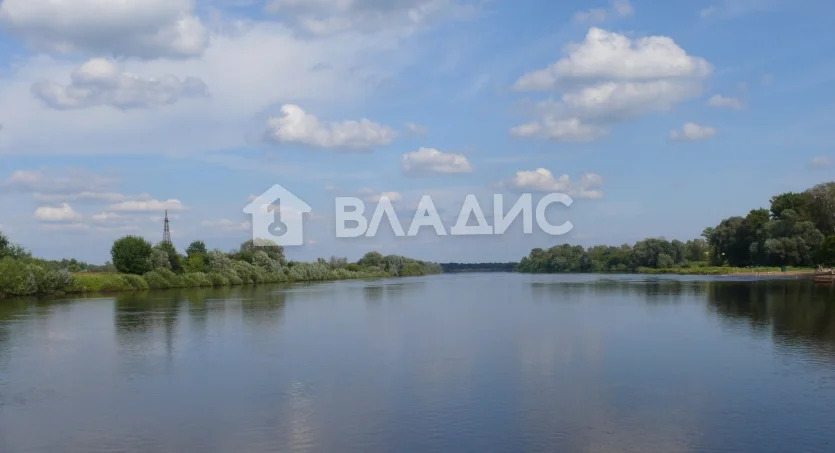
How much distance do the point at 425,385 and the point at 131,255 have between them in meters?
52.2

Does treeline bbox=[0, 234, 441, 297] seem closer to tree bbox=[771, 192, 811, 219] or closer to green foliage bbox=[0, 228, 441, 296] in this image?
green foliage bbox=[0, 228, 441, 296]

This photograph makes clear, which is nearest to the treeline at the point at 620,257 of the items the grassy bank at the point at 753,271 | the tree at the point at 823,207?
the grassy bank at the point at 753,271

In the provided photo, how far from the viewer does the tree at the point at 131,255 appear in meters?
61.3

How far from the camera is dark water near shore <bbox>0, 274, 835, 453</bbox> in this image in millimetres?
11203

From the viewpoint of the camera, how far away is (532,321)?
28.9 metres

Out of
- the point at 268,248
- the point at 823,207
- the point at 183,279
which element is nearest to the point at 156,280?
the point at 183,279

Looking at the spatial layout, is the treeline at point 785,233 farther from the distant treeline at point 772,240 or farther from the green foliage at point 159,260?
→ the green foliage at point 159,260

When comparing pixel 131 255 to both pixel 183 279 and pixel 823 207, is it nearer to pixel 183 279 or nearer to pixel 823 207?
pixel 183 279

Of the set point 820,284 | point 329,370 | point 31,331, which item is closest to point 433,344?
point 329,370

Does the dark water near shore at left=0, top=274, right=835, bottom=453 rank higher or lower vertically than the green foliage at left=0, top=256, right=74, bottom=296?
lower

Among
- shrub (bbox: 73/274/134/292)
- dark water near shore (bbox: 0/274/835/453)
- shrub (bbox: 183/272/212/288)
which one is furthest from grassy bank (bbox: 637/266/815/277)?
shrub (bbox: 73/274/134/292)

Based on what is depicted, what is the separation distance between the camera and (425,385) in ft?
49.8

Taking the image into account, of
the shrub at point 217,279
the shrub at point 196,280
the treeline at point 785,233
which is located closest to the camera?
the shrub at point 196,280

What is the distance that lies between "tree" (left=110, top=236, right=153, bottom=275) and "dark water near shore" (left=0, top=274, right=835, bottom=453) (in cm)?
3275
